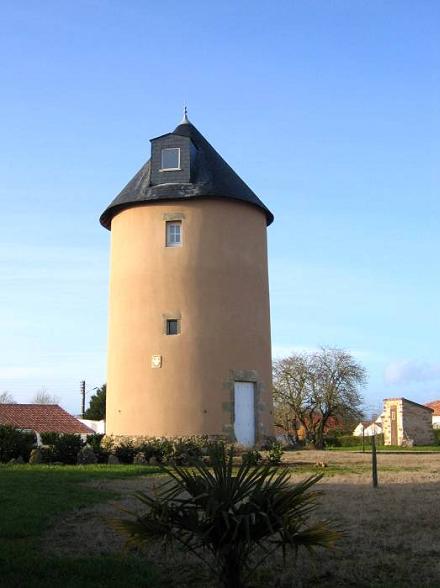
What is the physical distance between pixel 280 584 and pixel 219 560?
1.11m

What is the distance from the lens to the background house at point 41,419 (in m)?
44.2

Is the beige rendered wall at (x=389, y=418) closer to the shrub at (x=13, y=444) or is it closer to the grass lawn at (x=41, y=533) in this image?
the shrub at (x=13, y=444)

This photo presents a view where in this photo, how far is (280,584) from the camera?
641cm

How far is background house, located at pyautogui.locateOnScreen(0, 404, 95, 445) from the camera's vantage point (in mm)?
44222

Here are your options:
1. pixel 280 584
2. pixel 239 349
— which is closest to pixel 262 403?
pixel 239 349

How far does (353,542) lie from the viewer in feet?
26.0

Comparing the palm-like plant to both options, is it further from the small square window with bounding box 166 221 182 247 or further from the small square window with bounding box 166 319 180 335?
the small square window with bounding box 166 221 182 247

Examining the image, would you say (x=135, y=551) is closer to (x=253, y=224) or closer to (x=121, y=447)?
(x=121, y=447)

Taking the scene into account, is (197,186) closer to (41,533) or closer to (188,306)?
(188,306)

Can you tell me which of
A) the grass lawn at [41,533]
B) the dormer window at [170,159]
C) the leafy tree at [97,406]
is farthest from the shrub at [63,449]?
the leafy tree at [97,406]

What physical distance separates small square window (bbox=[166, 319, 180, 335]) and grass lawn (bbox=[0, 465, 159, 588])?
7.70 m

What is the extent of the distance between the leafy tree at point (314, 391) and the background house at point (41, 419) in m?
11.8

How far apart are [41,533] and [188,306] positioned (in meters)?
14.4

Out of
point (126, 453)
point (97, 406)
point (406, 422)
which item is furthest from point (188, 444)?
point (97, 406)
